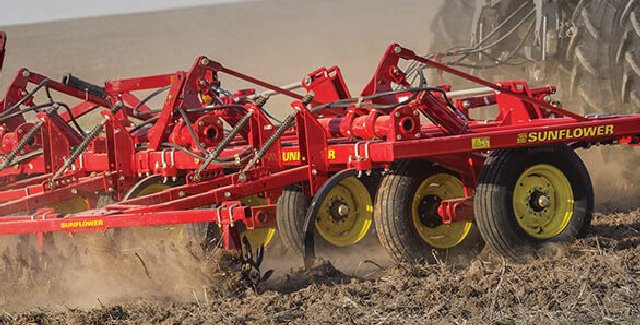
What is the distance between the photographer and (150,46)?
43.1m

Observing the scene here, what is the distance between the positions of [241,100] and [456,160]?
76.5 inches

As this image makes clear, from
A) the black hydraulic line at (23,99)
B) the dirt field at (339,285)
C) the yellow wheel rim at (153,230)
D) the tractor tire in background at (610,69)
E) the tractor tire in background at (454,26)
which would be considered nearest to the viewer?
the dirt field at (339,285)

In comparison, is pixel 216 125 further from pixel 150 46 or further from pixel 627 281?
pixel 150 46

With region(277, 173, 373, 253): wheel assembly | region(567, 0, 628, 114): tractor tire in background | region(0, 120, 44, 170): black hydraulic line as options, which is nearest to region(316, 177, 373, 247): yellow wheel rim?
region(277, 173, 373, 253): wheel assembly

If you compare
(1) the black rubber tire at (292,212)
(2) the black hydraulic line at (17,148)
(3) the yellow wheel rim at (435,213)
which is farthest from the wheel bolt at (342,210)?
(2) the black hydraulic line at (17,148)

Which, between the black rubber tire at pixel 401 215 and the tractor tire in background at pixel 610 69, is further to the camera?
the tractor tire in background at pixel 610 69

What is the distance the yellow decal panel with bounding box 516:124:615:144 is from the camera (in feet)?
19.2

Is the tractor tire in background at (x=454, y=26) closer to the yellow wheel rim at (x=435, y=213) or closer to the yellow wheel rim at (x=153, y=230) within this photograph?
the yellow wheel rim at (x=153, y=230)

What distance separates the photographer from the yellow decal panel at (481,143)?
5719 mm

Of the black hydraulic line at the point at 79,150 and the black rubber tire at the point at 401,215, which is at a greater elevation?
the black hydraulic line at the point at 79,150

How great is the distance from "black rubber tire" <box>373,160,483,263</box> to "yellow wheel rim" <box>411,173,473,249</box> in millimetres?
65

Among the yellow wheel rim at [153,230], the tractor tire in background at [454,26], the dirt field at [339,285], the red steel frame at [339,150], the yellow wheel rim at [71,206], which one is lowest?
the dirt field at [339,285]

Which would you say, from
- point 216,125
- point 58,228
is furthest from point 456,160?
point 58,228

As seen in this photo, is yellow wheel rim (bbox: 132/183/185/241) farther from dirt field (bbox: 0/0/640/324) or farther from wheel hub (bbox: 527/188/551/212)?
wheel hub (bbox: 527/188/551/212)
